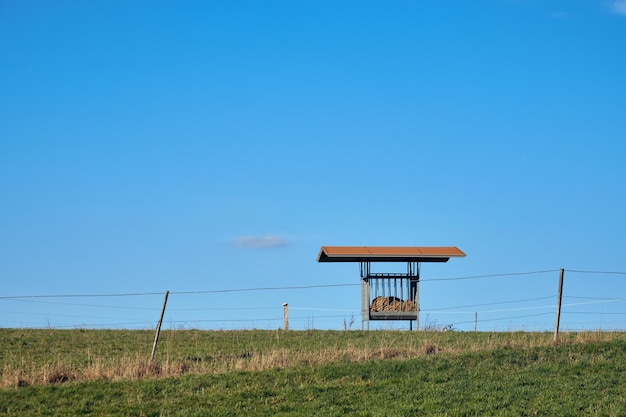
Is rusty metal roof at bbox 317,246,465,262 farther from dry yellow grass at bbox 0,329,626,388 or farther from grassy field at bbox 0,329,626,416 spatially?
grassy field at bbox 0,329,626,416

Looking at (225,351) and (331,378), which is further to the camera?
(225,351)

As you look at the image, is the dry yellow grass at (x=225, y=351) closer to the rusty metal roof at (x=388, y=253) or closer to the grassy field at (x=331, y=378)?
the grassy field at (x=331, y=378)

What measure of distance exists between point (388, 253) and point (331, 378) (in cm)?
A: 1375

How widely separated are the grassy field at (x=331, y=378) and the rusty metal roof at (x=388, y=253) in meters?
6.15

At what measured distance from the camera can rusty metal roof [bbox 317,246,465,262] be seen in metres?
31.6

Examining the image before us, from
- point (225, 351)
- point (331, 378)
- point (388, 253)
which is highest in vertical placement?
point (388, 253)

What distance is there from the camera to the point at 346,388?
17141 millimetres

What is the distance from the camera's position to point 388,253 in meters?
31.8

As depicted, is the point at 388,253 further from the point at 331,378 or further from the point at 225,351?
the point at 331,378

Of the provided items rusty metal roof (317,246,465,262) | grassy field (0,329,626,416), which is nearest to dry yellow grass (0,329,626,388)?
grassy field (0,329,626,416)

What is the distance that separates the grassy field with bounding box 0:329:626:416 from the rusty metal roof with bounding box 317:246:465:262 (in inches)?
242

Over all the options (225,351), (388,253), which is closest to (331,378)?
(225,351)

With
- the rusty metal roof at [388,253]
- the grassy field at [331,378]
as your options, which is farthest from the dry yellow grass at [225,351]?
the rusty metal roof at [388,253]

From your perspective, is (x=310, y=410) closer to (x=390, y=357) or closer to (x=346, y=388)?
(x=346, y=388)
